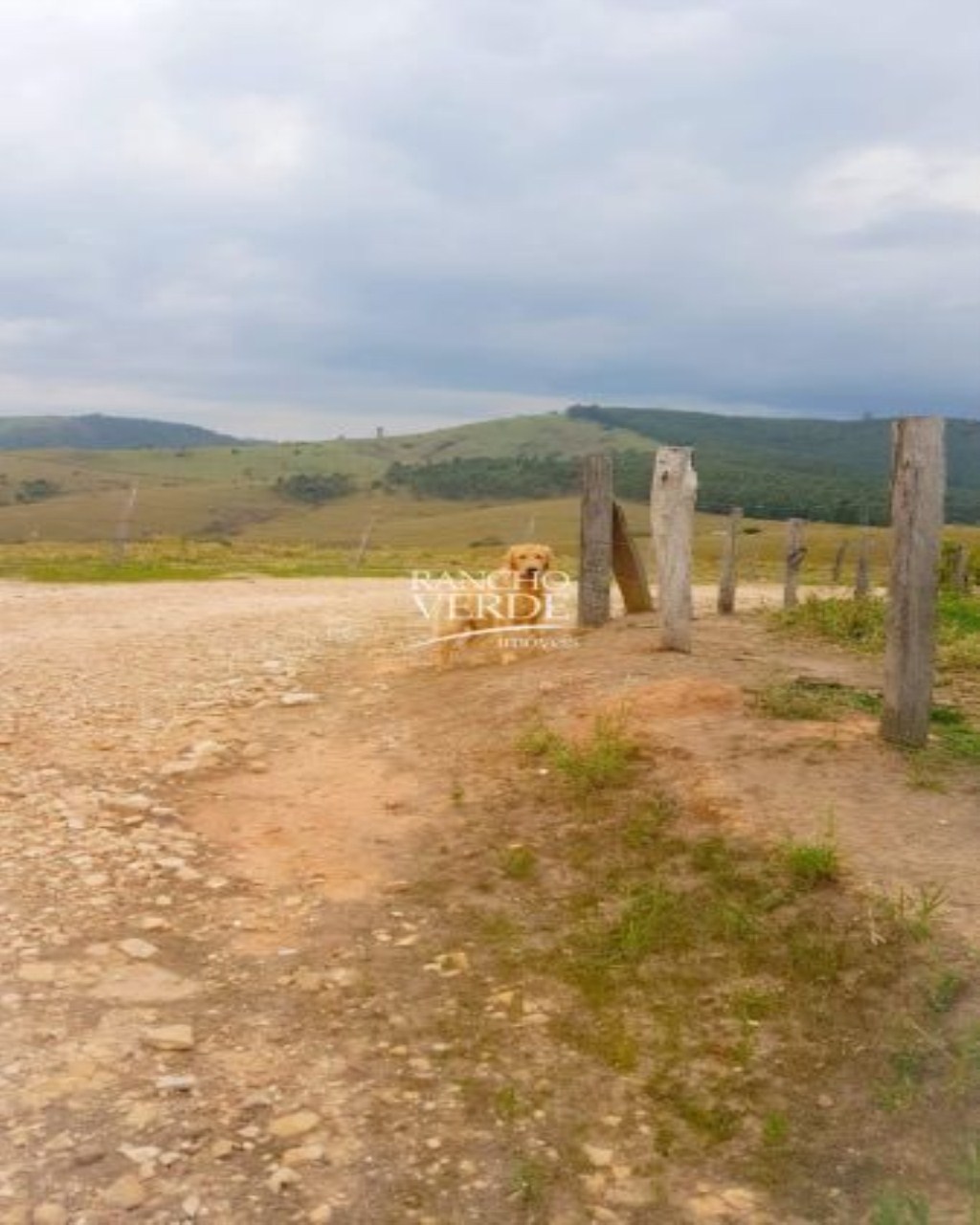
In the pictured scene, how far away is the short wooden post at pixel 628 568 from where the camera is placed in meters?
12.4

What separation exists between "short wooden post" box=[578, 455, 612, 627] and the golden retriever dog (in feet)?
2.76

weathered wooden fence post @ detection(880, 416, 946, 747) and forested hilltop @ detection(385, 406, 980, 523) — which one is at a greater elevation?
forested hilltop @ detection(385, 406, 980, 523)

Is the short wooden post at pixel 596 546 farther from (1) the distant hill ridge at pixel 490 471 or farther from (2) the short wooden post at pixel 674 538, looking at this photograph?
(1) the distant hill ridge at pixel 490 471

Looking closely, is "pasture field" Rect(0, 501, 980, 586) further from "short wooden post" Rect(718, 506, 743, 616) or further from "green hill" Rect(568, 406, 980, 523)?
"green hill" Rect(568, 406, 980, 523)

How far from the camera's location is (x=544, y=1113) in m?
3.72

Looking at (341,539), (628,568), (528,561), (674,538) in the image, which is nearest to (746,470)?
(341,539)

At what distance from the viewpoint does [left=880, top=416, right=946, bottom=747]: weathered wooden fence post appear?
6.83m

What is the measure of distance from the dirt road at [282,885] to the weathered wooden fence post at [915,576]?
331 mm

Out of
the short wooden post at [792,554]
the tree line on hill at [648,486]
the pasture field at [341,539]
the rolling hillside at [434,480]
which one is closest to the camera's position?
the short wooden post at [792,554]

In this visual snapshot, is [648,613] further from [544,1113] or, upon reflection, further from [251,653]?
[544,1113]

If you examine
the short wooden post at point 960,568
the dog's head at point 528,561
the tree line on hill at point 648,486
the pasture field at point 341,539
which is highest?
the tree line on hill at point 648,486

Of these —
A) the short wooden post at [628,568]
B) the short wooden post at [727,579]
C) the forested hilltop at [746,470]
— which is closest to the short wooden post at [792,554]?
the short wooden post at [727,579]

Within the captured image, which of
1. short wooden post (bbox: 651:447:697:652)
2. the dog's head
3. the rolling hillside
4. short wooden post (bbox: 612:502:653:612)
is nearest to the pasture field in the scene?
the rolling hillside

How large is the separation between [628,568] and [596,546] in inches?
26.9
